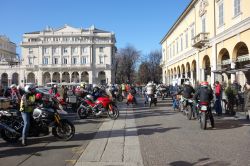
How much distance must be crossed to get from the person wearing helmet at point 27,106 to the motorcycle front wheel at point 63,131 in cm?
84

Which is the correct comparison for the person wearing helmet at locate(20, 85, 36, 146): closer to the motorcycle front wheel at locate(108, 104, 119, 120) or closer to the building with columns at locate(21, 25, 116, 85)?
the motorcycle front wheel at locate(108, 104, 119, 120)

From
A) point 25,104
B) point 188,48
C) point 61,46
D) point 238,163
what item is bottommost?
point 238,163

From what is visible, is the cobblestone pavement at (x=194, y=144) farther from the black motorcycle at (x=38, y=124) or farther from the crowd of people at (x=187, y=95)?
the black motorcycle at (x=38, y=124)

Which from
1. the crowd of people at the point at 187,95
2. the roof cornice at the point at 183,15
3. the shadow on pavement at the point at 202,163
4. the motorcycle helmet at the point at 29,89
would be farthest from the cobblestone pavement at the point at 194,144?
the roof cornice at the point at 183,15

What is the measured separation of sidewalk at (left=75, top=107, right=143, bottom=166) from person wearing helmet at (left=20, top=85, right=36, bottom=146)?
1749 millimetres

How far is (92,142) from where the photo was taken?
9.38 m

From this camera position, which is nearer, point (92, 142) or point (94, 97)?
point (92, 142)

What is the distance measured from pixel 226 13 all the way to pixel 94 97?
14193 mm

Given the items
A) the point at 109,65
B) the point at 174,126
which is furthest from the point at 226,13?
the point at 109,65

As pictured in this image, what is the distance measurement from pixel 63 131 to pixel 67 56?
345 feet

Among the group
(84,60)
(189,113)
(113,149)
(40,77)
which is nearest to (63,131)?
(113,149)

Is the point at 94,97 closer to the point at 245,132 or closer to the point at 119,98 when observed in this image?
the point at 245,132

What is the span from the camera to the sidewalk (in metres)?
7.07

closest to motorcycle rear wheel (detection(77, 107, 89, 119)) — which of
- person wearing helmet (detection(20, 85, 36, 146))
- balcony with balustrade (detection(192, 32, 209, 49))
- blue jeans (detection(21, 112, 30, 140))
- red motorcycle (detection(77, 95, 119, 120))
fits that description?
red motorcycle (detection(77, 95, 119, 120))
